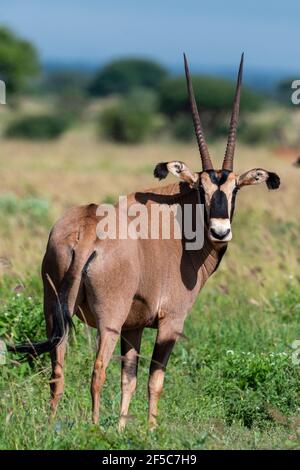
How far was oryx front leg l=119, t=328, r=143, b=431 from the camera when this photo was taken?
7906mm

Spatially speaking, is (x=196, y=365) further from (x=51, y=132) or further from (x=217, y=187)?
(x=51, y=132)

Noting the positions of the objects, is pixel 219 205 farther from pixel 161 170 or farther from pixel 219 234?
pixel 161 170

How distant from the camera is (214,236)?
742 cm

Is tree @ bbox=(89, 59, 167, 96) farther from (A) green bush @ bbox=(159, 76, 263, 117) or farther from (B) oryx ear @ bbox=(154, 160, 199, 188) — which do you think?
(B) oryx ear @ bbox=(154, 160, 199, 188)

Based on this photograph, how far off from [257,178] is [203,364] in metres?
2.05

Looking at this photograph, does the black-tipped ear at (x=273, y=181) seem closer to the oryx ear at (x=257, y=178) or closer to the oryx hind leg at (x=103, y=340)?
the oryx ear at (x=257, y=178)

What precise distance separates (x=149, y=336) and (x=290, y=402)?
7.11 ft

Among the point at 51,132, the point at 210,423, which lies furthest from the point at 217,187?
the point at 51,132

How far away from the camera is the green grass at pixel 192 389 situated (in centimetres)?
668

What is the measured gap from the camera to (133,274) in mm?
7363

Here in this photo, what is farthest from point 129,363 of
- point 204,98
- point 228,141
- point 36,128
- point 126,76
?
point 126,76

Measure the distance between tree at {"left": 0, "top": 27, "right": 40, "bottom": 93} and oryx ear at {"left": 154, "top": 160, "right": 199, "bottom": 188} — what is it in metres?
53.9

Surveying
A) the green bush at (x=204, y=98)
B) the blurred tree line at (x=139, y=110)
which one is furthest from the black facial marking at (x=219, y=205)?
the green bush at (x=204, y=98)
